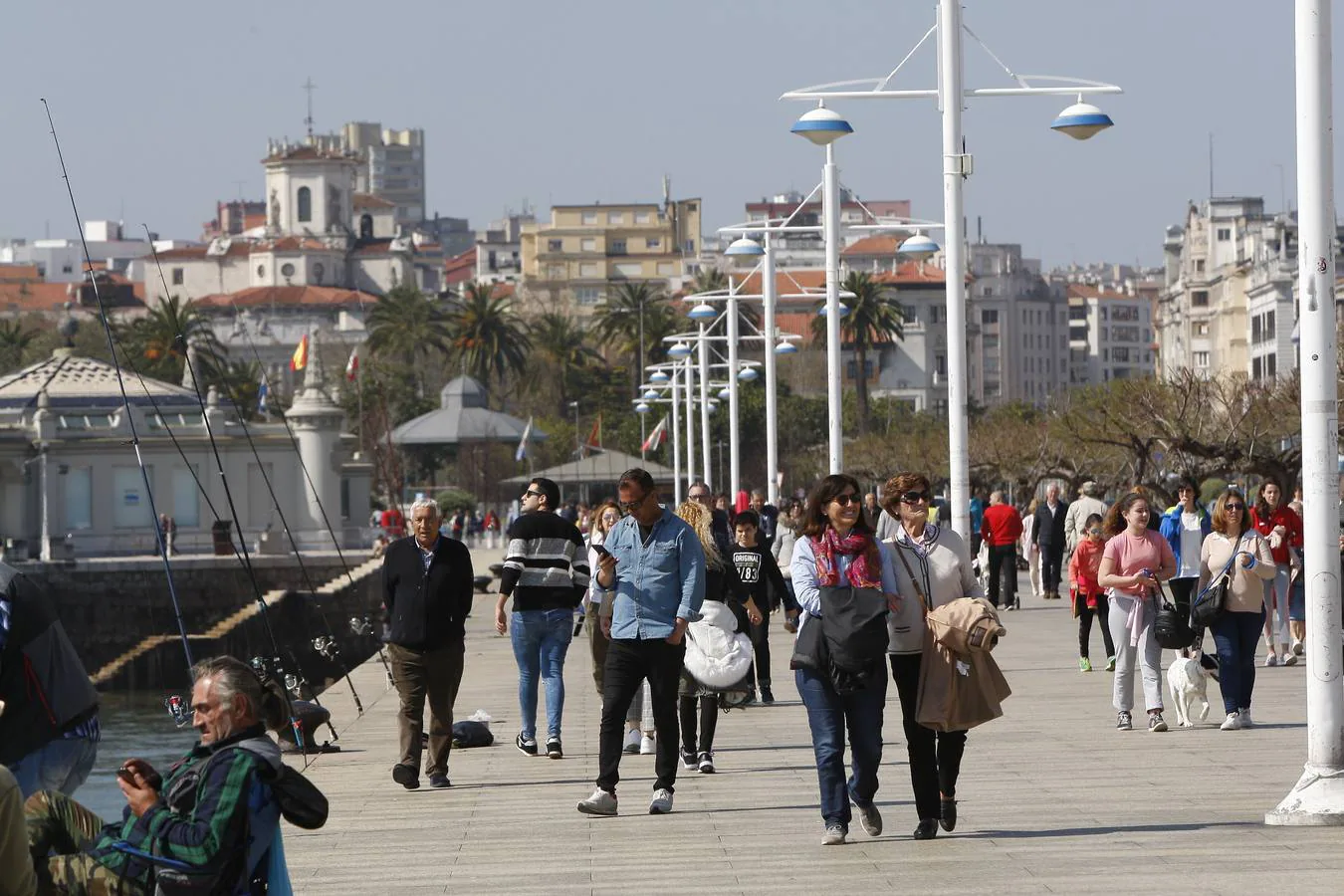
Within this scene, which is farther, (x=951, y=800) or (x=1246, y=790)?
(x=1246, y=790)

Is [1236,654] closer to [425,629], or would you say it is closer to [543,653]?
[543,653]

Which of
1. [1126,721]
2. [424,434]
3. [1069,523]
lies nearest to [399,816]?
[1126,721]

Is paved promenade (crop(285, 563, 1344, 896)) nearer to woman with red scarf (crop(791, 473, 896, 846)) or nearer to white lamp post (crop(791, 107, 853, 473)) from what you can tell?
woman with red scarf (crop(791, 473, 896, 846))

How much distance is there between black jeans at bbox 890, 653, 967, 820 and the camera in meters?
10.3

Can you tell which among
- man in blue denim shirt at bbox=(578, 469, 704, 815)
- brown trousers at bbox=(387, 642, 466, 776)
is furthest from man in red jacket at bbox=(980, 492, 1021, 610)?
man in blue denim shirt at bbox=(578, 469, 704, 815)

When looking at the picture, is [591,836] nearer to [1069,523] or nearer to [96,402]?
[1069,523]

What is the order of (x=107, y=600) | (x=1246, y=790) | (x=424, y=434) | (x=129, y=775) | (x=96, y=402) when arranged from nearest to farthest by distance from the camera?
(x=129, y=775) < (x=1246, y=790) < (x=107, y=600) < (x=96, y=402) < (x=424, y=434)

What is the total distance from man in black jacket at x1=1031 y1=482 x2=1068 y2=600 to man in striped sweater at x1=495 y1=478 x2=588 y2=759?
1774 centimetres

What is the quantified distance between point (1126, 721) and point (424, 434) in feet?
273

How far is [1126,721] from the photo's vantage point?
1531 centimetres

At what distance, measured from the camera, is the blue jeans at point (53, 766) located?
7492 millimetres

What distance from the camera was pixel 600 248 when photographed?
193500mm

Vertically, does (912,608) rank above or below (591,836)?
above

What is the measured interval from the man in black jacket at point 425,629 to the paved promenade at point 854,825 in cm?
25
